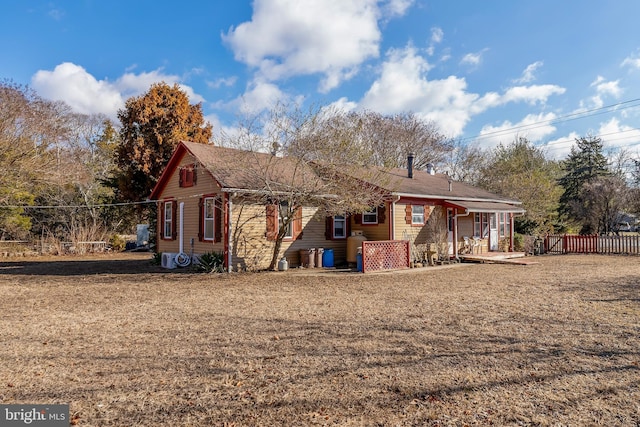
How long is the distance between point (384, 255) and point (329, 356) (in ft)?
33.5

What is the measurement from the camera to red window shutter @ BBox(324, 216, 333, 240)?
17.5 metres

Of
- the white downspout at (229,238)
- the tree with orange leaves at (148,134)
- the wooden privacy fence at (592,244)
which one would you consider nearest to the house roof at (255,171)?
the white downspout at (229,238)

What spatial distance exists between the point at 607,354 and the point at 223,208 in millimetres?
11783

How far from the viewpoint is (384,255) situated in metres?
15.3

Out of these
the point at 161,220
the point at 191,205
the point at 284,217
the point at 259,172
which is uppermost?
the point at 259,172

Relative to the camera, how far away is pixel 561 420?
3.64m

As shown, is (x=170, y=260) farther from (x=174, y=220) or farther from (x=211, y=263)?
(x=211, y=263)

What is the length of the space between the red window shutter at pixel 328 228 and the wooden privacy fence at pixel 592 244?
1353 cm

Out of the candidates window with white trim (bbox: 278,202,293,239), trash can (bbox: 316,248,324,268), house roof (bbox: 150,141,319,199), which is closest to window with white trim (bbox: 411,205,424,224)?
trash can (bbox: 316,248,324,268)

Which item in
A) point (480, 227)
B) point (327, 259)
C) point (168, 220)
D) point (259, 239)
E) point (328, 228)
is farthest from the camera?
point (480, 227)

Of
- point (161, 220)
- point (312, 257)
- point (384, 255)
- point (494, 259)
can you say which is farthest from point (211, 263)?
point (494, 259)

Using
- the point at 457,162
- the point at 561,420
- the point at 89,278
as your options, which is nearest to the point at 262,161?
the point at 89,278

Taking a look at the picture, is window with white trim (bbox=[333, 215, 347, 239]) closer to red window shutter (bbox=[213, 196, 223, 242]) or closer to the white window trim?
the white window trim

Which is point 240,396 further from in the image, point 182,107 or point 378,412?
point 182,107
